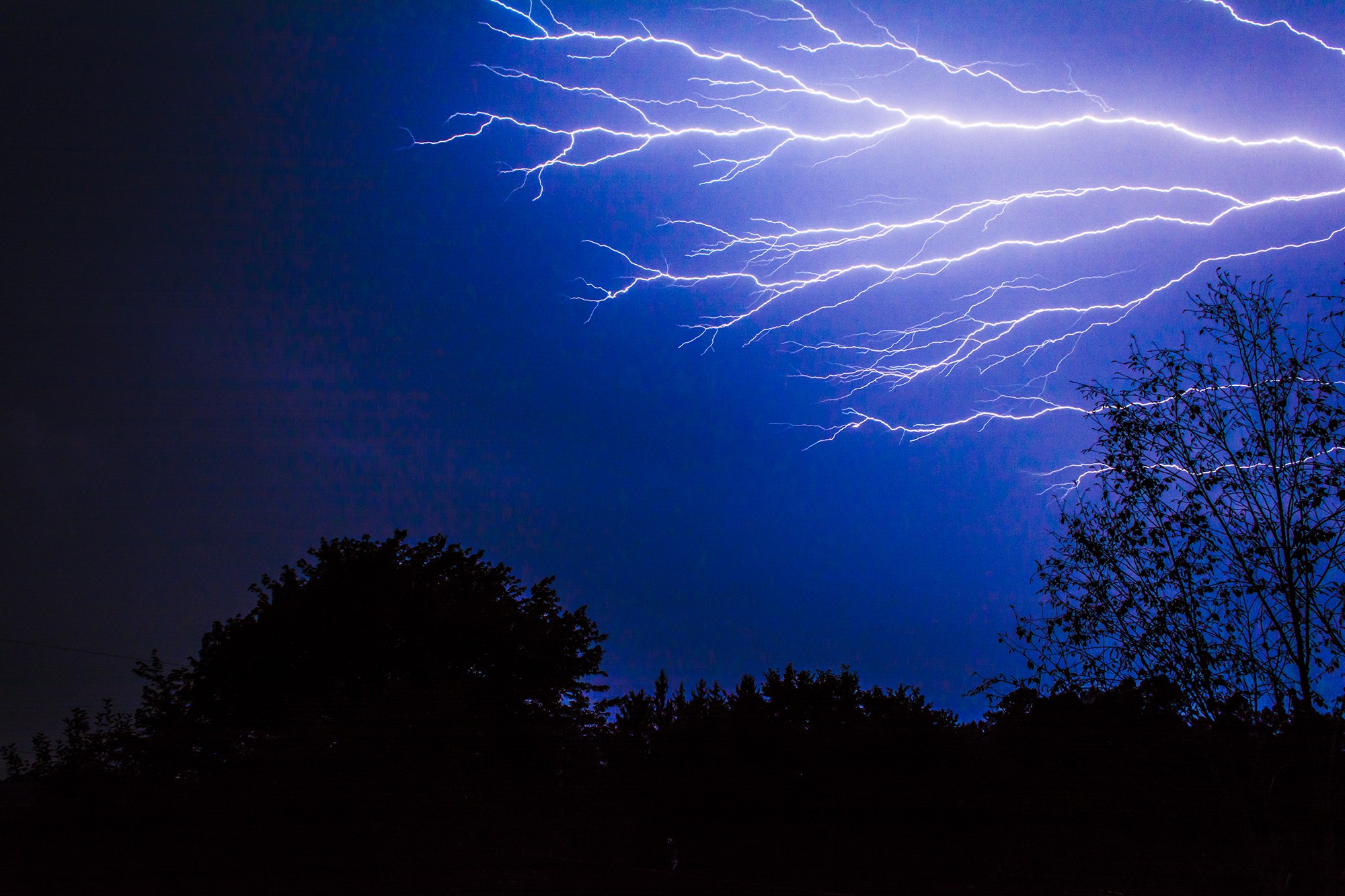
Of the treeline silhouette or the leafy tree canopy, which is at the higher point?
the leafy tree canopy

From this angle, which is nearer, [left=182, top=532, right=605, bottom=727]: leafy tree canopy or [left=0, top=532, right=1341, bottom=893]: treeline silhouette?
Answer: [left=0, top=532, right=1341, bottom=893]: treeline silhouette

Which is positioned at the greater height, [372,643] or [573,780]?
[372,643]

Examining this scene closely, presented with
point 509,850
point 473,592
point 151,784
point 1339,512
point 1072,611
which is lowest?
point 509,850

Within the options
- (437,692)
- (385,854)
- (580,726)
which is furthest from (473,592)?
(385,854)

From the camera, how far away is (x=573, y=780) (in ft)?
42.5

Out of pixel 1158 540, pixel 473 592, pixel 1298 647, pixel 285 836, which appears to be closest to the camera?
pixel 1298 647

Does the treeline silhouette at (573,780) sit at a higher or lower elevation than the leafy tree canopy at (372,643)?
lower

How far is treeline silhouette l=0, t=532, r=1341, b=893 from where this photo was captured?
5.08 meters

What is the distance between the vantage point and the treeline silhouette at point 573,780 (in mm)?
5078

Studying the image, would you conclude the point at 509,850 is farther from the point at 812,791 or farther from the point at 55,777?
the point at 55,777

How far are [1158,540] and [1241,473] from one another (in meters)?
0.61

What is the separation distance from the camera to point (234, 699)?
44.3 feet

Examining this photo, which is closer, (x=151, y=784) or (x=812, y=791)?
(x=151, y=784)

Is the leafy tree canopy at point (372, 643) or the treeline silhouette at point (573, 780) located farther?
the leafy tree canopy at point (372, 643)
